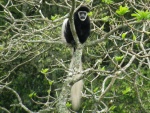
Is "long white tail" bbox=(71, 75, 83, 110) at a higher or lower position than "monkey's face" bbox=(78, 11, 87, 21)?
lower

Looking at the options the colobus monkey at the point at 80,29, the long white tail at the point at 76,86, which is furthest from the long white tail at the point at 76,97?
the colobus monkey at the point at 80,29

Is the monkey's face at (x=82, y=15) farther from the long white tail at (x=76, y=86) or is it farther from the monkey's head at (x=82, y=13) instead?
the long white tail at (x=76, y=86)

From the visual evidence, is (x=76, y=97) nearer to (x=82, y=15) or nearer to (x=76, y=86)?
(x=76, y=86)

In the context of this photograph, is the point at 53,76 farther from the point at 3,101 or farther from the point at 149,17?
the point at 149,17

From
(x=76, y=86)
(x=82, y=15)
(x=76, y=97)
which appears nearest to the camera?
(x=76, y=97)

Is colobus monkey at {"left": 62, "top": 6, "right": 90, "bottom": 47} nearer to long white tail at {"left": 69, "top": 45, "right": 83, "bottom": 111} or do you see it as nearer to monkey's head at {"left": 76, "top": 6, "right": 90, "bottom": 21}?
monkey's head at {"left": 76, "top": 6, "right": 90, "bottom": 21}

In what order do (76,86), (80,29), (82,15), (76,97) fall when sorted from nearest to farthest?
(76,97), (76,86), (82,15), (80,29)

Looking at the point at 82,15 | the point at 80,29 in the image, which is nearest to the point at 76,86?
the point at 82,15

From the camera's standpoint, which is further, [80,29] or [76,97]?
[80,29]

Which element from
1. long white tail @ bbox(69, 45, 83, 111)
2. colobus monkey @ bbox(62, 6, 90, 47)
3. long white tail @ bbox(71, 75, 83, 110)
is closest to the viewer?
long white tail @ bbox(69, 45, 83, 111)

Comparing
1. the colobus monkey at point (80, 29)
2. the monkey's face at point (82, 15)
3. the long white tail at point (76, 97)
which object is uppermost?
the monkey's face at point (82, 15)

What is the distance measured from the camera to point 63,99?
3.74 m

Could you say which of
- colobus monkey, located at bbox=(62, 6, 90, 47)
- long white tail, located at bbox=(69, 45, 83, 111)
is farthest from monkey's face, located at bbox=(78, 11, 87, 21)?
long white tail, located at bbox=(69, 45, 83, 111)

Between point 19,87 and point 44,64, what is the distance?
6.78 ft
